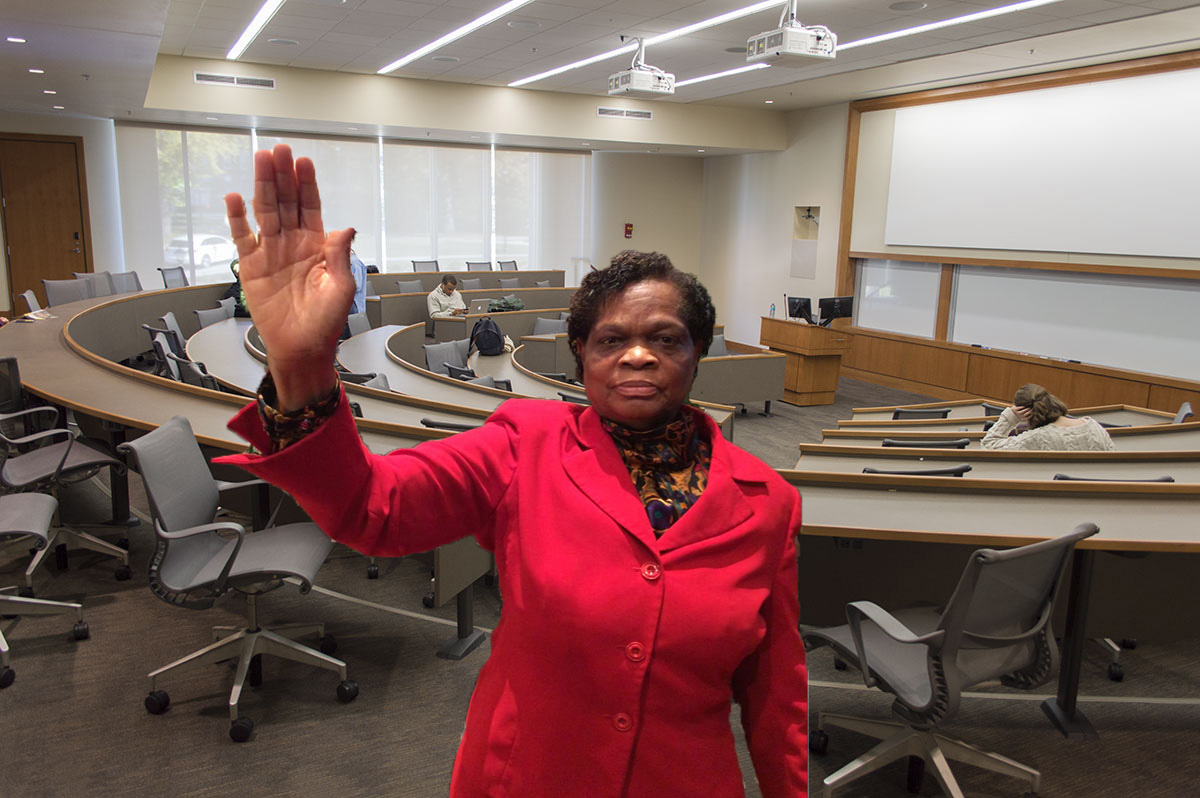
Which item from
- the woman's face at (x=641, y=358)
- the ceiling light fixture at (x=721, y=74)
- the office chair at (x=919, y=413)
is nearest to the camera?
the woman's face at (x=641, y=358)

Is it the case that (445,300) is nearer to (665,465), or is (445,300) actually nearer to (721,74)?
(721,74)

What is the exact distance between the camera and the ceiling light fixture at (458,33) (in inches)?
286

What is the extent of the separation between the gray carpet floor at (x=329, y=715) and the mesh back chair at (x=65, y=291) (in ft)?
21.4

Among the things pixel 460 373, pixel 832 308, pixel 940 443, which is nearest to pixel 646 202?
pixel 832 308

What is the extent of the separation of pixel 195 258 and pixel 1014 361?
11.6 metres

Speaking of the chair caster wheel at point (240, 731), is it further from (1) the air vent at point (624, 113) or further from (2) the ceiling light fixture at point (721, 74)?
(1) the air vent at point (624, 113)

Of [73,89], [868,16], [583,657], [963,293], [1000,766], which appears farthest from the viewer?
[963,293]

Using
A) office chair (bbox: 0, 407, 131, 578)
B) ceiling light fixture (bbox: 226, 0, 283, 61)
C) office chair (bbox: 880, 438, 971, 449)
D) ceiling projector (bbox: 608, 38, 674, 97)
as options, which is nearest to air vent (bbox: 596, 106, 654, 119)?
ceiling projector (bbox: 608, 38, 674, 97)

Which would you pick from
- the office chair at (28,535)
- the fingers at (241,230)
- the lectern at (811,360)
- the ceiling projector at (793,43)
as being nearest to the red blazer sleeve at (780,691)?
the fingers at (241,230)

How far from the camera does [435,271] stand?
42.8 ft

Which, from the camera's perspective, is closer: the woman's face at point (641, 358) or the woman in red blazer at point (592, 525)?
the woman in red blazer at point (592, 525)

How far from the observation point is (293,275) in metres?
0.92

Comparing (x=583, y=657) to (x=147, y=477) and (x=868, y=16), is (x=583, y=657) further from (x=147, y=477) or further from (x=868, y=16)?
(x=868, y=16)

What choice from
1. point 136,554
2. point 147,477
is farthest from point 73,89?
point 147,477
